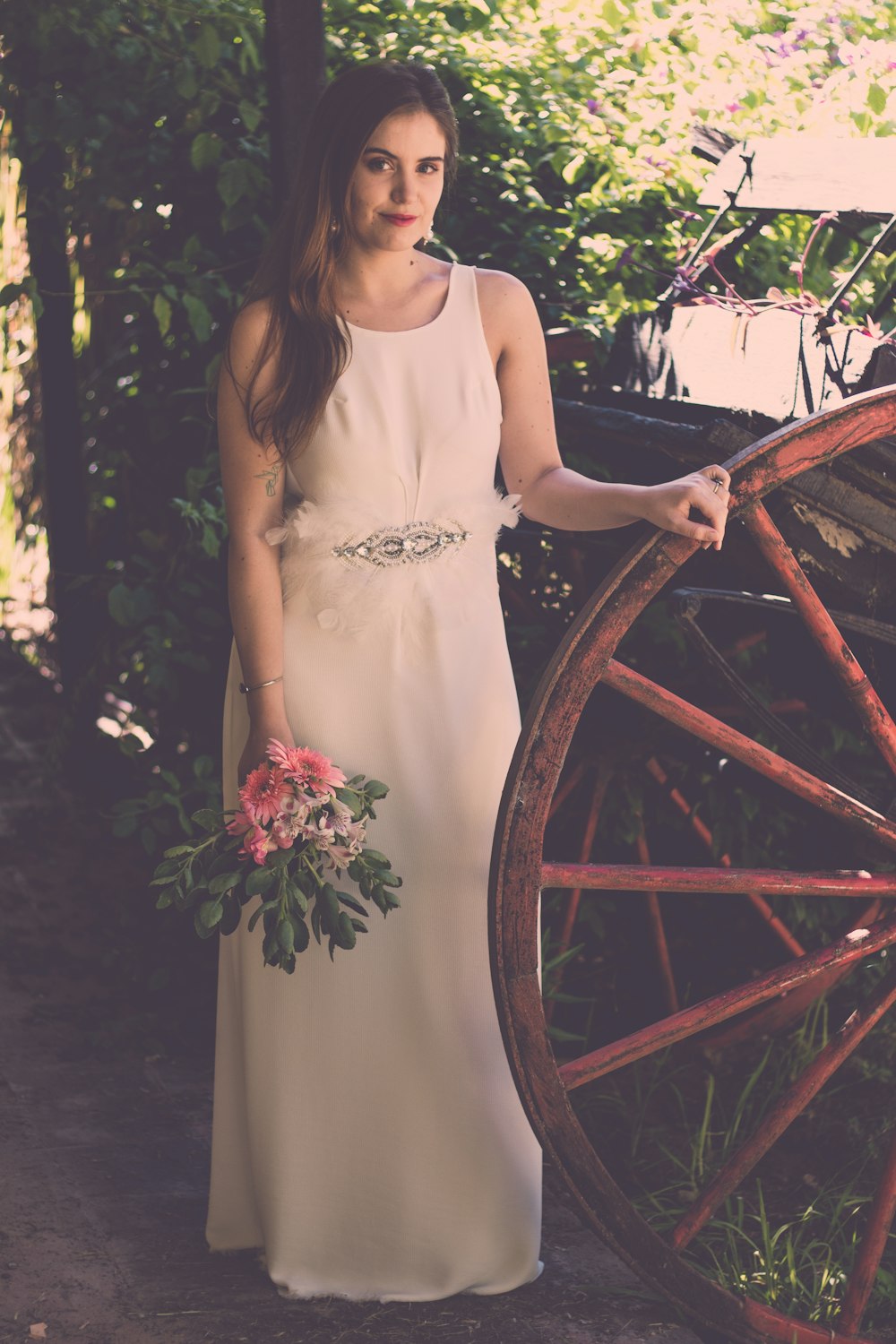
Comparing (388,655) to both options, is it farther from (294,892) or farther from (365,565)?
(294,892)

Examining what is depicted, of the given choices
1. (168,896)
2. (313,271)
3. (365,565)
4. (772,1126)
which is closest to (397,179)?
(313,271)

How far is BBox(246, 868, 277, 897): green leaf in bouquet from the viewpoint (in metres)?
1.99

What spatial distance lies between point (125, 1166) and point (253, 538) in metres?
1.30

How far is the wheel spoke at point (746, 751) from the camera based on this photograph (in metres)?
2.01

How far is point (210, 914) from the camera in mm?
2010

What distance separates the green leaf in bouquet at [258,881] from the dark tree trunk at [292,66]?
142cm

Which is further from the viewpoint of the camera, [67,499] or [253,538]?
[67,499]

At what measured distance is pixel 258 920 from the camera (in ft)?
7.59

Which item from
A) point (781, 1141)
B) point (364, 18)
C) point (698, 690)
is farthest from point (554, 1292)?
point (364, 18)

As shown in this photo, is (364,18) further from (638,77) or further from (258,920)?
(258,920)

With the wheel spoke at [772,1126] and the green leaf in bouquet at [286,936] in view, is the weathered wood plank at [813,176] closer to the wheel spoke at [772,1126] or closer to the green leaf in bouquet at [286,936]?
the wheel spoke at [772,1126]

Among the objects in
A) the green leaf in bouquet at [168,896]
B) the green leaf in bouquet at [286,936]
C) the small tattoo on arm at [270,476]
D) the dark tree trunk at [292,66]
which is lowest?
the green leaf in bouquet at [286,936]

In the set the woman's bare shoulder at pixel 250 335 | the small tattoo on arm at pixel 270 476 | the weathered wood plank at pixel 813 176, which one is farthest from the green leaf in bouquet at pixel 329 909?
the weathered wood plank at pixel 813 176

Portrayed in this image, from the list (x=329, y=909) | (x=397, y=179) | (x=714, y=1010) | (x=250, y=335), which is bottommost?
(x=714, y=1010)
